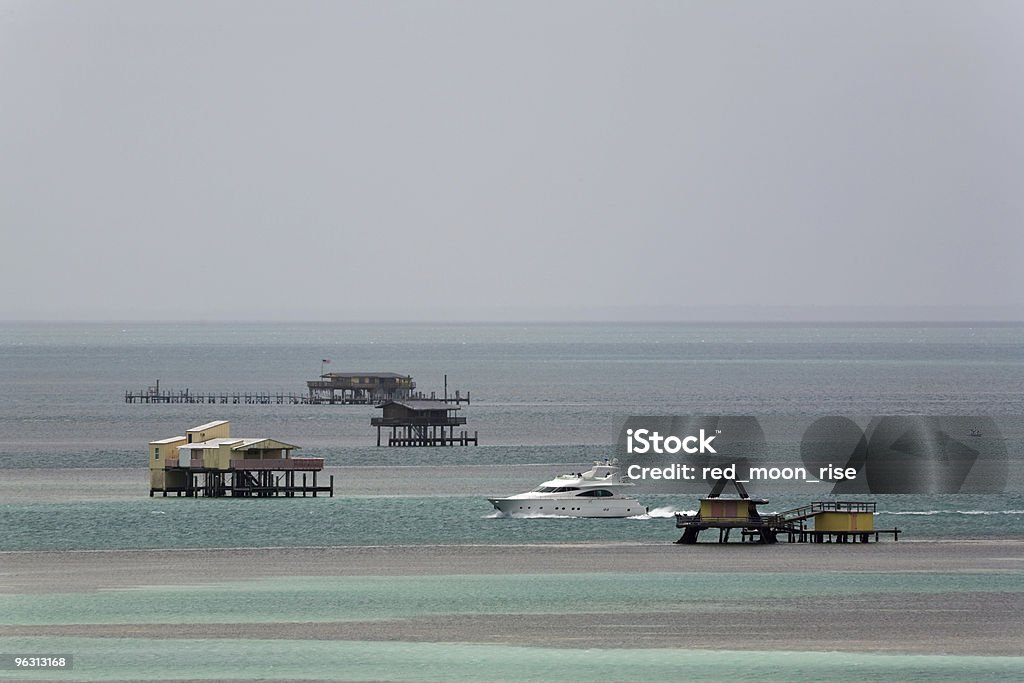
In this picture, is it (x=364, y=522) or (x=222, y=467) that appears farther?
(x=222, y=467)

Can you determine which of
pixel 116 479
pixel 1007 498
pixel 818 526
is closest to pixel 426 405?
pixel 116 479

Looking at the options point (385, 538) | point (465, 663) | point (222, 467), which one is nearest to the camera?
point (465, 663)

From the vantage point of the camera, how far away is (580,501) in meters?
89.8

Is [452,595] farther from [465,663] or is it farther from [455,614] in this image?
[465,663]

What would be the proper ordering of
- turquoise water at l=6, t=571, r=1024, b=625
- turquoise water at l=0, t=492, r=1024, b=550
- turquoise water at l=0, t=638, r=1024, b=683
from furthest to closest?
turquoise water at l=0, t=492, r=1024, b=550 → turquoise water at l=6, t=571, r=1024, b=625 → turquoise water at l=0, t=638, r=1024, b=683

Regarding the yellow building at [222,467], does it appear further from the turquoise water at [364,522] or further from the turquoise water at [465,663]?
the turquoise water at [465,663]

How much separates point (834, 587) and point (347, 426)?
342ft

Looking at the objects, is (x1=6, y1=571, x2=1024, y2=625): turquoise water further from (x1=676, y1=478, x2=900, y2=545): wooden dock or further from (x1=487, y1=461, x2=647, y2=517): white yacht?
(x1=487, y1=461, x2=647, y2=517): white yacht

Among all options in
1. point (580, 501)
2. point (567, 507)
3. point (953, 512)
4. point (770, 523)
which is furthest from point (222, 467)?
point (953, 512)

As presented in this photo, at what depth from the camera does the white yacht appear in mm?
88938

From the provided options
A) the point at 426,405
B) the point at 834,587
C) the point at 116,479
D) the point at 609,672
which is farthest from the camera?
the point at 426,405

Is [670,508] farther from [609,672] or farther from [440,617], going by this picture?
[609,672]

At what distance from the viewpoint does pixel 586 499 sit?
8944 cm
